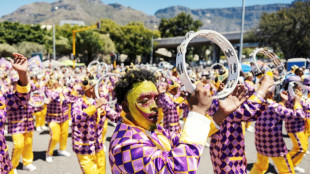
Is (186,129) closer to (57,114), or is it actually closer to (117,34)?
(57,114)

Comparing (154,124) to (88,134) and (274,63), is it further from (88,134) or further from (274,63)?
(88,134)

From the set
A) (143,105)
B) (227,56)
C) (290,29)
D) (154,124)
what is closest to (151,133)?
(154,124)

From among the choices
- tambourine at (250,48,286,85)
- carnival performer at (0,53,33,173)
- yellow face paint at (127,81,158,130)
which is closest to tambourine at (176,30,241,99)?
yellow face paint at (127,81,158,130)

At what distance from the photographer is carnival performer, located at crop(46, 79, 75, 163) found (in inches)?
246

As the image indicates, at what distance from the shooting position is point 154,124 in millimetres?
1978

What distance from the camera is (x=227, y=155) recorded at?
11.4ft

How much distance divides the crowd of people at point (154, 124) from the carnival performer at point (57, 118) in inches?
1.0

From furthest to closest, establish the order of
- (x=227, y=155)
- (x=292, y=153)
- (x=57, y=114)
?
(x=57, y=114) < (x=292, y=153) < (x=227, y=155)

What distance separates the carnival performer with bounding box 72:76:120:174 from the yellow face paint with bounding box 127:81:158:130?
2104 millimetres

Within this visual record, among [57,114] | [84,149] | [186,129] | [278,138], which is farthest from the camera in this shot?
[57,114]

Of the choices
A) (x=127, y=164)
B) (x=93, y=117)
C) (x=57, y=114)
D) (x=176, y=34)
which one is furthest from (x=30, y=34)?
(x=127, y=164)

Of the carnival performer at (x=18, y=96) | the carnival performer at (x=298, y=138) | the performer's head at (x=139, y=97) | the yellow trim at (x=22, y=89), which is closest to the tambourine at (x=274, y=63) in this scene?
the performer's head at (x=139, y=97)

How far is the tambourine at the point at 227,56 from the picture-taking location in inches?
64.7

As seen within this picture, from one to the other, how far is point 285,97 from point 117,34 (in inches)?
1652
